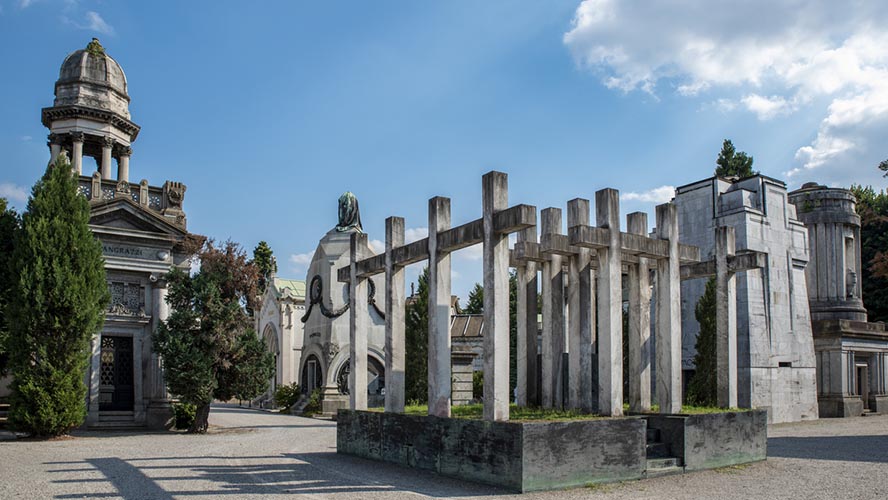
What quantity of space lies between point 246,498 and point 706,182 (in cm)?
2031

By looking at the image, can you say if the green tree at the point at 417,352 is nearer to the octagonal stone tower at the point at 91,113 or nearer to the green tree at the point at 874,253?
the octagonal stone tower at the point at 91,113

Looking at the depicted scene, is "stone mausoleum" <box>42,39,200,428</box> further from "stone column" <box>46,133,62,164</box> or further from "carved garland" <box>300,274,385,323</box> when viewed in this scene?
"carved garland" <box>300,274,385,323</box>

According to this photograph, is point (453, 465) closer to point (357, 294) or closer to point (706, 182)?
point (357, 294)

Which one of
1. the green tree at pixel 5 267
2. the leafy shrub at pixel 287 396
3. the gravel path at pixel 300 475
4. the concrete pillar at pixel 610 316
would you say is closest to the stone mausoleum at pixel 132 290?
the green tree at pixel 5 267

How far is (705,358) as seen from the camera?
2261 centimetres

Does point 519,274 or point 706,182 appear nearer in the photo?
point 519,274

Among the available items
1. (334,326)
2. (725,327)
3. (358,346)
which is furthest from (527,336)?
(334,326)

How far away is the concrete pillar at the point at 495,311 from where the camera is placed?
1026cm

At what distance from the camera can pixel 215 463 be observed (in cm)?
1292

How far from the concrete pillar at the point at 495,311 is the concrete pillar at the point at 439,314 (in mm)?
1265

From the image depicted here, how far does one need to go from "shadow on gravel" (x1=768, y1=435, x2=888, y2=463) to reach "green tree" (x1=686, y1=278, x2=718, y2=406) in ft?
12.1

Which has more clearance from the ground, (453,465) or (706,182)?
(706,182)

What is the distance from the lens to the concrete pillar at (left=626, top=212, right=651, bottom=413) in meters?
13.2

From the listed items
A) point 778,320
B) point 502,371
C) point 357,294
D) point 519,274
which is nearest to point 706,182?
point 778,320
